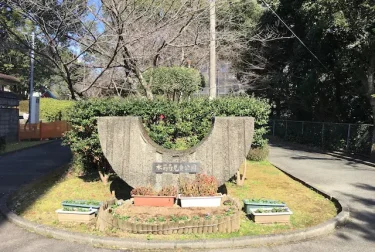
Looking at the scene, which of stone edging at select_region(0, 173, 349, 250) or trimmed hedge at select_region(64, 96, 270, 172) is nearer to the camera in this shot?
stone edging at select_region(0, 173, 349, 250)

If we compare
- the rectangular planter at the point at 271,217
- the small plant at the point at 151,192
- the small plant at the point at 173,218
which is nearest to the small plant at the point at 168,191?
the small plant at the point at 151,192

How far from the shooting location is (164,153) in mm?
6227

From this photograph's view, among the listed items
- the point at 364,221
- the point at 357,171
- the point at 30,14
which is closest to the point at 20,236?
the point at 30,14

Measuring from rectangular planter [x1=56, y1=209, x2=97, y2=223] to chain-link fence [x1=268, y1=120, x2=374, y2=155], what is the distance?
12175 millimetres

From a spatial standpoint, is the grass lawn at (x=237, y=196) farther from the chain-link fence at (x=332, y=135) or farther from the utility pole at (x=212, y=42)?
the chain-link fence at (x=332, y=135)

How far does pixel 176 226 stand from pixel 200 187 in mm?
965

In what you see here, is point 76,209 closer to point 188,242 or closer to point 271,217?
point 188,242

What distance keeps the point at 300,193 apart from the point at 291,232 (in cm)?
279

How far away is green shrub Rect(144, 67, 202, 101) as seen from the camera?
39.8ft

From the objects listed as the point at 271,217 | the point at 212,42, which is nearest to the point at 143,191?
the point at 271,217

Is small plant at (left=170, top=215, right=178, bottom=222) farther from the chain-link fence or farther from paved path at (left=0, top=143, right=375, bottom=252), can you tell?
the chain-link fence

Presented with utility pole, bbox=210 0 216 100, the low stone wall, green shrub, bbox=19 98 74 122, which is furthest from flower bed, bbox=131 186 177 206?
green shrub, bbox=19 98 74 122

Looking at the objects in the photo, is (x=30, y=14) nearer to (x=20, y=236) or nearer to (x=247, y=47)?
(x=20, y=236)

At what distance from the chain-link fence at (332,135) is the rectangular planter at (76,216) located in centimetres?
1218
